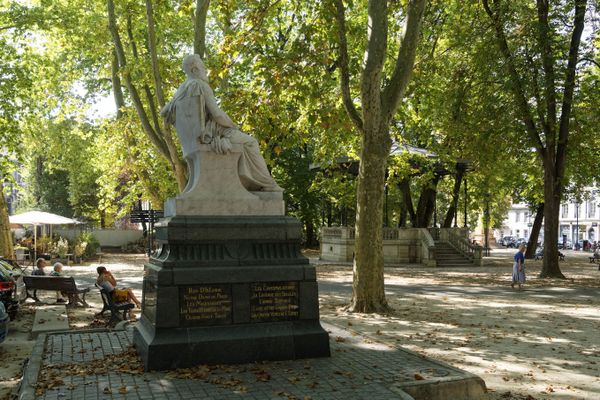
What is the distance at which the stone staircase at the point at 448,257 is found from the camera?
32.1 meters

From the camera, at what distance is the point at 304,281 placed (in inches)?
323

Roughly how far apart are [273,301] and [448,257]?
2621 centimetres

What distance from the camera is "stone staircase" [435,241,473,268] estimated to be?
105ft

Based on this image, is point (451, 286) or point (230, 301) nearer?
point (230, 301)

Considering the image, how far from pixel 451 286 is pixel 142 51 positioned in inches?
605

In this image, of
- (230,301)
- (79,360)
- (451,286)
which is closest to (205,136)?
(230,301)

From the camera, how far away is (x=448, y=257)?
1289 inches

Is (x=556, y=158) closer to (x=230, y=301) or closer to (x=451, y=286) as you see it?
(x=451, y=286)

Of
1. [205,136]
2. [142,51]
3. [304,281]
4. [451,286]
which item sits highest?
[142,51]

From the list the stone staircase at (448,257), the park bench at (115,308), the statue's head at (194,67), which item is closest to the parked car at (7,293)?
the park bench at (115,308)

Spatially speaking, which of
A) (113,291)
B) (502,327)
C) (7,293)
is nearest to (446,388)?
(502,327)

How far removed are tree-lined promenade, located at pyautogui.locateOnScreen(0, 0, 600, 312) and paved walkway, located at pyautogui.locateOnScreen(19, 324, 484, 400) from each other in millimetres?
6006

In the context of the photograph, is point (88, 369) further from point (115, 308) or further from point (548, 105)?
point (548, 105)

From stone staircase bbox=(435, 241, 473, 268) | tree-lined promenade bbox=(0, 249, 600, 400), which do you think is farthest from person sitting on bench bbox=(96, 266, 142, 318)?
stone staircase bbox=(435, 241, 473, 268)
